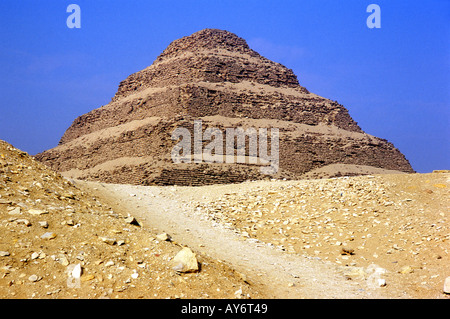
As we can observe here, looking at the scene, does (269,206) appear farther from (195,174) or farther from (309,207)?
(195,174)

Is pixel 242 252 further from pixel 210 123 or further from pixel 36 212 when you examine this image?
pixel 210 123

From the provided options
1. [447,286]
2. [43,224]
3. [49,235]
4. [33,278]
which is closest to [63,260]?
[33,278]

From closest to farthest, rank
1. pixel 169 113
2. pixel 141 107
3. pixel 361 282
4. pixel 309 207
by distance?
pixel 361 282
pixel 309 207
pixel 169 113
pixel 141 107

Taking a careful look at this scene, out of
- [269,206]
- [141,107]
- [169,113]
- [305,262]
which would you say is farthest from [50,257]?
[141,107]

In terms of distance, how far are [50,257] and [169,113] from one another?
3550cm

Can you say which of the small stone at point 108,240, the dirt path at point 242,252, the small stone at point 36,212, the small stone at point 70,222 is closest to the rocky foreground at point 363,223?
the dirt path at point 242,252

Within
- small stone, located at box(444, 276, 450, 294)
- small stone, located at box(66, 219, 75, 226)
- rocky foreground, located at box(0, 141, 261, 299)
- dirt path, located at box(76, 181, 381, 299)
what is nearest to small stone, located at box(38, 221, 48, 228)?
rocky foreground, located at box(0, 141, 261, 299)

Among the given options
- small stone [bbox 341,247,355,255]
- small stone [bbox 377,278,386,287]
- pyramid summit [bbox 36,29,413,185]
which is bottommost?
small stone [bbox 377,278,386,287]

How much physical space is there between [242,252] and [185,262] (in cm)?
270

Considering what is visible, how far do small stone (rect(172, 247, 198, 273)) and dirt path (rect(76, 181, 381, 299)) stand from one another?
105 centimetres

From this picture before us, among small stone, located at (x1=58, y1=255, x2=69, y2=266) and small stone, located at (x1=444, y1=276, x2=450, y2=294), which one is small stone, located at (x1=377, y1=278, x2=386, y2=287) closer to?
small stone, located at (x1=444, y1=276, x2=450, y2=294)

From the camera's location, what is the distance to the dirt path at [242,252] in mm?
6109

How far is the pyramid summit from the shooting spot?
3284 cm
